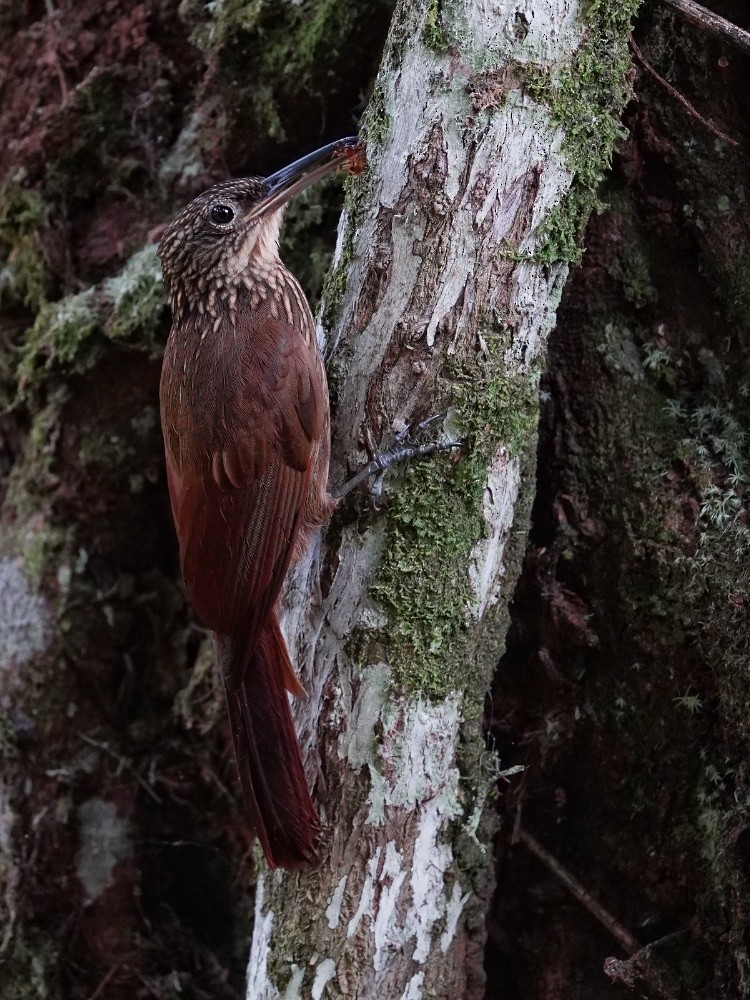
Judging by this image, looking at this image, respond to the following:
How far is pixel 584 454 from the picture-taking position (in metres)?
2.56

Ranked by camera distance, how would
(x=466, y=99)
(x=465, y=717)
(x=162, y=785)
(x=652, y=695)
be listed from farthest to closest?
(x=162, y=785)
(x=652, y=695)
(x=465, y=717)
(x=466, y=99)

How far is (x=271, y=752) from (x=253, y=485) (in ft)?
2.17

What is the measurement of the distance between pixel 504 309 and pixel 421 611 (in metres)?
0.70

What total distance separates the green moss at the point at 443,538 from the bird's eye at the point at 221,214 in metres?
0.92

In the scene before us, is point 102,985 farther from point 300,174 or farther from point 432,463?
point 300,174

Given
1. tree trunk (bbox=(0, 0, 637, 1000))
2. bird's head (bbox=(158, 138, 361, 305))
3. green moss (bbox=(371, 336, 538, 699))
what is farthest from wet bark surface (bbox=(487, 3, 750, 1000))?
bird's head (bbox=(158, 138, 361, 305))

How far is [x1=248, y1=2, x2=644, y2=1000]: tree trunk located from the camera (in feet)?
6.89

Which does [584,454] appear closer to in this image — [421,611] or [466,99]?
[421,611]

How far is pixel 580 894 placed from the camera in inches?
96.0

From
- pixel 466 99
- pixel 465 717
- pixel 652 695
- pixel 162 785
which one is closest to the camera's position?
pixel 466 99

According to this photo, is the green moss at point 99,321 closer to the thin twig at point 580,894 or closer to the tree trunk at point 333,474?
the tree trunk at point 333,474

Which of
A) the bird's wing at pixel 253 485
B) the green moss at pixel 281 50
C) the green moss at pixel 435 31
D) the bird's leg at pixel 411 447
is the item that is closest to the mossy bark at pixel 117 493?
the green moss at pixel 281 50

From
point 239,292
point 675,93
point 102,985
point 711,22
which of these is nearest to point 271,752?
point 239,292

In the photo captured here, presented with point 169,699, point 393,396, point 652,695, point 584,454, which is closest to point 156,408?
point 169,699
